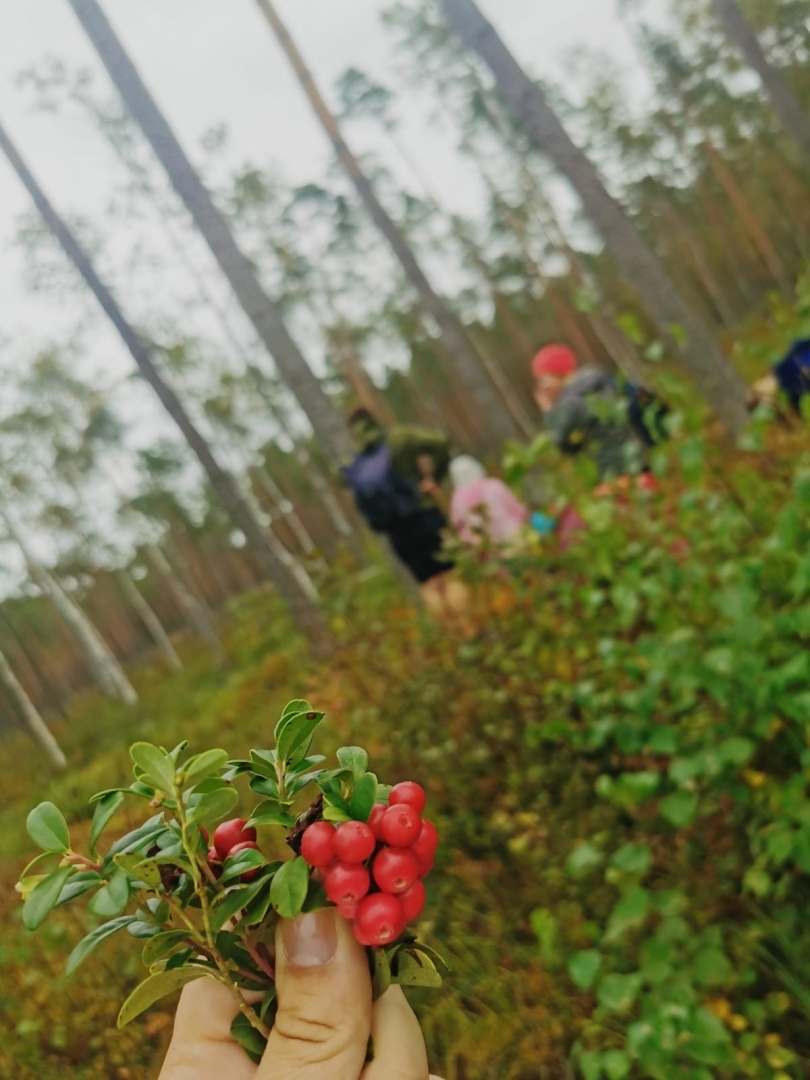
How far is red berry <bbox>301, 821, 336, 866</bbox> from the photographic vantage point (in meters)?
0.79

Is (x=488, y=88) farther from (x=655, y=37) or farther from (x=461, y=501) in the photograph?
(x=461, y=501)

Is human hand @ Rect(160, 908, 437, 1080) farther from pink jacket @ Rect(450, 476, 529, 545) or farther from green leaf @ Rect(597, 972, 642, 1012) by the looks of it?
pink jacket @ Rect(450, 476, 529, 545)

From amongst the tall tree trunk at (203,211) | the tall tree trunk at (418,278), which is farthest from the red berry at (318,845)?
the tall tree trunk at (418,278)

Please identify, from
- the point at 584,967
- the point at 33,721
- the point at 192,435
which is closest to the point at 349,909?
the point at 584,967

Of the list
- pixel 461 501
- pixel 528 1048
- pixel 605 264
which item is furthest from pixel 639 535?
pixel 605 264

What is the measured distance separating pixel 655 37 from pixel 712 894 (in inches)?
1418

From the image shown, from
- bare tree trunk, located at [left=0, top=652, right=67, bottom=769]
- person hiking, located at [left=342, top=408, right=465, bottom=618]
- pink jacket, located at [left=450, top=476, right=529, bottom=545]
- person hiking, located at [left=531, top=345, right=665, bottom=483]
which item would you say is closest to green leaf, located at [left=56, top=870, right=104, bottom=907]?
person hiking, located at [left=531, top=345, right=665, bottom=483]

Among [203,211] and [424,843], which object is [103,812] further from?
[203,211]

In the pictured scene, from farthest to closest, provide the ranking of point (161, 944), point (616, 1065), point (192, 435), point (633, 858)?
point (192, 435) → point (633, 858) → point (616, 1065) → point (161, 944)

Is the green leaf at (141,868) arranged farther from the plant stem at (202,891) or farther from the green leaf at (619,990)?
the green leaf at (619,990)

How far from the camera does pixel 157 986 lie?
861mm

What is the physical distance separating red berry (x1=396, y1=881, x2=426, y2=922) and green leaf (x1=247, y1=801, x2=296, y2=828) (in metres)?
0.14

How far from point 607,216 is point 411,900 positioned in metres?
7.36

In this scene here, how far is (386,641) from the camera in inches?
172
